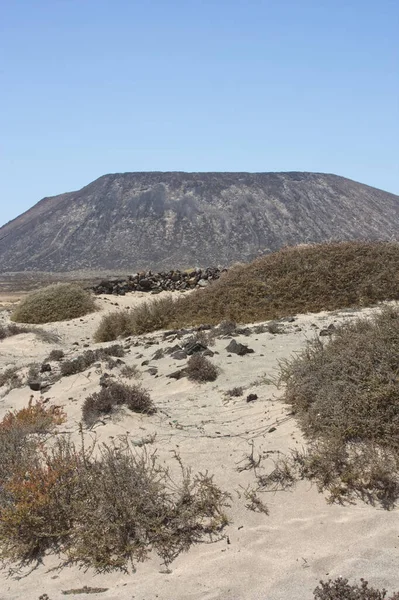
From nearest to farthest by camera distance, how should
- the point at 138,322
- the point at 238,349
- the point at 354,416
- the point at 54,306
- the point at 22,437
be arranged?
the point at 354,416 → the point at 22,437 → the point at 238,349 → the point at 138,322 → the point at 54,306

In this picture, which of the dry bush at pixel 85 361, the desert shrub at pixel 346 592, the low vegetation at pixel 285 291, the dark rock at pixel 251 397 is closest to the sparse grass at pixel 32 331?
the low vegetation at pixel 285 291

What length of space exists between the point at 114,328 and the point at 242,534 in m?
10.2

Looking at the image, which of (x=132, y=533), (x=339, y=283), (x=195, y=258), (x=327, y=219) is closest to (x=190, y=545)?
(x=132, y=533)

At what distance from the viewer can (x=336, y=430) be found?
491cm

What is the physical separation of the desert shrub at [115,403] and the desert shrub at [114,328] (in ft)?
22.5

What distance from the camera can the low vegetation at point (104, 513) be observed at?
4117mm

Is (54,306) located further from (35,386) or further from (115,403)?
(115,403)

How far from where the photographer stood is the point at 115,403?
687cm

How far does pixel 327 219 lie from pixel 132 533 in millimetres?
54904

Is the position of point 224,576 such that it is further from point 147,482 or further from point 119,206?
point 119,206

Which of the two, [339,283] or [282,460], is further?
[339,283]

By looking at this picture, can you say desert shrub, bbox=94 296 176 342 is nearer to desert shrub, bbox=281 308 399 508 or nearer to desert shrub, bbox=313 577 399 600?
desert shrub, bbox=281 308 399 508

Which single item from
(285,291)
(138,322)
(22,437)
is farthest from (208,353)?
(138,322)

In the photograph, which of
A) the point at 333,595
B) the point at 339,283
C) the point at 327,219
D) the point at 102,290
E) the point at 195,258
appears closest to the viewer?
the point at 333,595
